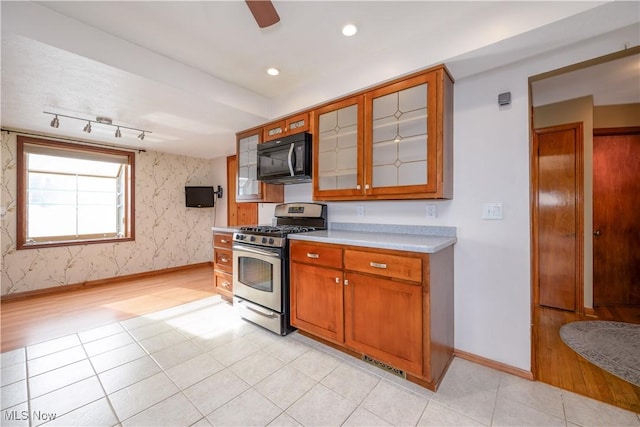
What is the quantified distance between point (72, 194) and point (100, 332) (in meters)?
2.87

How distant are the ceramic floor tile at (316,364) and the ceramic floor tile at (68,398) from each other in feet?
4.28

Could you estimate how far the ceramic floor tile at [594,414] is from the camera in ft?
4.80

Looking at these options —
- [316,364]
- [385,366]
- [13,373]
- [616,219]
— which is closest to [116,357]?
[13,373]

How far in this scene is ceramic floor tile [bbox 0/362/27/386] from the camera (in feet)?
6.10

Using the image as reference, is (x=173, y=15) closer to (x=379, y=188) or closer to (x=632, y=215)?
(x=379, y=188)

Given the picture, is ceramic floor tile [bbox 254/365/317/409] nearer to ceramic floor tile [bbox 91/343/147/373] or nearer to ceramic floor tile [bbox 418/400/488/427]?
ceramic floor tile [bbox 418/400/488/427]

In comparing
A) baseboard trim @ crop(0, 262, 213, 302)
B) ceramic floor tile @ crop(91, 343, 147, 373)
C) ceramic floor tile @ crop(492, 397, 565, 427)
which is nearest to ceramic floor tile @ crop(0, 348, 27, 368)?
ceramic floor tile @ crop(91, 343, 147, 373)

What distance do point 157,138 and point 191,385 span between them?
3.64 m

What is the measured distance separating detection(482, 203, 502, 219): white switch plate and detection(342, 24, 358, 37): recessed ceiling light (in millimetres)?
1639

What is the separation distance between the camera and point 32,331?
2641 mm

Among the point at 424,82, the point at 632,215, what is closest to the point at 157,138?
the point at 424,82

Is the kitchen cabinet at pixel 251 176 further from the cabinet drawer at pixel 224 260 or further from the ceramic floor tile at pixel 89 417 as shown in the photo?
the ceramic floor tile at pixel 89 417

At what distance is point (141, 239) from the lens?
4.77 m

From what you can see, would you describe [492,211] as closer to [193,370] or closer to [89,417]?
[193,370]
